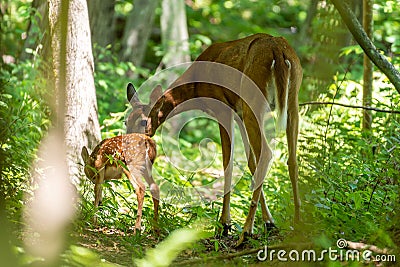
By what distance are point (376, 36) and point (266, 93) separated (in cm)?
852

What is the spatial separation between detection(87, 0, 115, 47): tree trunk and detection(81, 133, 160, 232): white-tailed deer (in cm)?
642

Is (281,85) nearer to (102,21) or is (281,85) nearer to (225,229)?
(225,229)

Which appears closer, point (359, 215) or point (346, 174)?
point (359, 215)

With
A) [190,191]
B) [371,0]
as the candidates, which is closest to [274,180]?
[190,191]

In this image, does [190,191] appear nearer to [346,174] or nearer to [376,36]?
[346,174]

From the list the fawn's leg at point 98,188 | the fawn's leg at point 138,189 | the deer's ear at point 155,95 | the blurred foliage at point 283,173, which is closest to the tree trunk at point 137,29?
the blurred foliage at point 283,173

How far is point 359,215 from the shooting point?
522 centimetres

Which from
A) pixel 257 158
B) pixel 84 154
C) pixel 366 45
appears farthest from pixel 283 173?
pixel 84 154

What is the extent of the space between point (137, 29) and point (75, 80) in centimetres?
793

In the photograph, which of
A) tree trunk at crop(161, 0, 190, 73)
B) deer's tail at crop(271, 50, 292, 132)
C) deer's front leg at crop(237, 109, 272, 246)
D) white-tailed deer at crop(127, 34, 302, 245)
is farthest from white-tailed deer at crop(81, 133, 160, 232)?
tree trunk at crop(161, 0, 190, 73)

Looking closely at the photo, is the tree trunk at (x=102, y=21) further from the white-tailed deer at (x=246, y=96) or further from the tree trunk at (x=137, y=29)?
the white-tailed deer at (x=246, y=96)

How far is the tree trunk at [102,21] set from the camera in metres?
12.1

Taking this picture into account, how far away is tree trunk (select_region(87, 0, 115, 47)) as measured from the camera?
12.1m

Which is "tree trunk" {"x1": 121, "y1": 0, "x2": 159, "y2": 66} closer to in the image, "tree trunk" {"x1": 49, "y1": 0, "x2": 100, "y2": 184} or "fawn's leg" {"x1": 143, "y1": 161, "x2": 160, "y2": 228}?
"tree trunk" {"x1": 49, "y1": 0, "x2": 100, "y2": 184}
